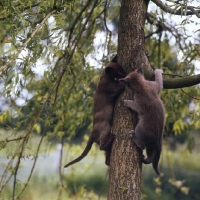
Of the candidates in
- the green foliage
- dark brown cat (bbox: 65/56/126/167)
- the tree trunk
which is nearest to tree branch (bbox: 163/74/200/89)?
the tree trunk

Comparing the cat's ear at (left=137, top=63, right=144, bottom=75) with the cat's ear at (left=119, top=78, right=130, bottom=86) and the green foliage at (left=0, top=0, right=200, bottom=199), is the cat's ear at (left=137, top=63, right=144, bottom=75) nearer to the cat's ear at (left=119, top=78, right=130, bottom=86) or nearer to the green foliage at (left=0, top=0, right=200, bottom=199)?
the cat's ear at (left=119, top=78, right=130, bottom=86)

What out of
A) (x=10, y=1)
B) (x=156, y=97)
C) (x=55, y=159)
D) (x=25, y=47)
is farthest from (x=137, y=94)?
(x=55, y=159)

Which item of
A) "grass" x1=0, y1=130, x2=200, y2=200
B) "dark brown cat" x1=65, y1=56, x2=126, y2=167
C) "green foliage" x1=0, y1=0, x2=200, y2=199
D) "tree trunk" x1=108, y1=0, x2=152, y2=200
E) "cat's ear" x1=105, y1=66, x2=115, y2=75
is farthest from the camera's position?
"grass" x1=0, y1=130, x2=200, y2=200

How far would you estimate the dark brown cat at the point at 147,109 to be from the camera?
2611mm

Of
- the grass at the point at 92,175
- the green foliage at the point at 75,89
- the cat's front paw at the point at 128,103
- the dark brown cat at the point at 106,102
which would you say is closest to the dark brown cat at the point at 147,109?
the cat's front paw at the point at 128,103

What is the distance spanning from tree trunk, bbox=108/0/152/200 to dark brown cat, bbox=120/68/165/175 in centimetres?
5

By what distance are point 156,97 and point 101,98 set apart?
0.44 meters

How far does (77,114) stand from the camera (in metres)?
4.14

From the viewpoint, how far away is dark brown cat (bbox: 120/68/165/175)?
2611 millimetres

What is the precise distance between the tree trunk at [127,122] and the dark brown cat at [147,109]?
5 centimetres

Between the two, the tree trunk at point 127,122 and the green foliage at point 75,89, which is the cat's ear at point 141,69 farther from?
the green foliage at point 75,89

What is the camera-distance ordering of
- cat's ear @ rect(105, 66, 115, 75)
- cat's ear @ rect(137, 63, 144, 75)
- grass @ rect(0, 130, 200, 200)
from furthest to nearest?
grass @ rect(0, 130, 200, 200) → cat's ear @ rect(105, 66, 115, 75) → cat's ear @ rect(137, 63, 144, 75)

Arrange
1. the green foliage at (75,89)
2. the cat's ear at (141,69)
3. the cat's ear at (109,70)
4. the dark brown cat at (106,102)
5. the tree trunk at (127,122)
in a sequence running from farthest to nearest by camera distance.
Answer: the green foliage at (75,89) < the cat's ear at (109,70) < the dark brown cat at (106,102) < the cat's ear at (141,69) < the tree trunk at (127,122)

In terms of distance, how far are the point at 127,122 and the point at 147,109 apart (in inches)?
6.0
